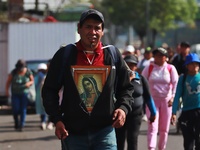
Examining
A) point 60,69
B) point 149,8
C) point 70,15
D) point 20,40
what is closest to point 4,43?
point 20,40

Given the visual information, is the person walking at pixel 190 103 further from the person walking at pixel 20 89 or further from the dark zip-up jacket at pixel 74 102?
the person walking at pixel 20 89

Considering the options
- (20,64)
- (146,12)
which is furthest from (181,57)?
(146,12)

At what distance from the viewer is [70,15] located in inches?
1358

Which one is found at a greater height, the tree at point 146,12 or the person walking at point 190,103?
the person walking at point 190,103

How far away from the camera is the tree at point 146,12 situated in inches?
2370

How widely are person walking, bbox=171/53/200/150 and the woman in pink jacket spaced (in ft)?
4.53

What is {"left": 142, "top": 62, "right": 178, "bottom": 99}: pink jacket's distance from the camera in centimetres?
1118

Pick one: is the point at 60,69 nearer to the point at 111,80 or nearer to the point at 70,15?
the point at 111,80

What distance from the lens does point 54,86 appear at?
5.99 m

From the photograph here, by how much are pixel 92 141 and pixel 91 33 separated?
90 centimetres

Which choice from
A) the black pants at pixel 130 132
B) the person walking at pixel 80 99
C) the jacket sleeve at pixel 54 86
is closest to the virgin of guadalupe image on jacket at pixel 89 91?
the person walking at pixel 80 99

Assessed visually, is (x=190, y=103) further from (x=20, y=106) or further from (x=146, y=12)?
(x=146, y=12)

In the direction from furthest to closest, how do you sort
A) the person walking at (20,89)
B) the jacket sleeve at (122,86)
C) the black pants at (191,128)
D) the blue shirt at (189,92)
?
1. the person walking at (20,89)
2. the blue shirt at (189,92)
3. the black pants at (191,128)
4. the jacket sleeve at (122,86)

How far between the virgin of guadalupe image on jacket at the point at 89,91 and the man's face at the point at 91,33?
268mm
